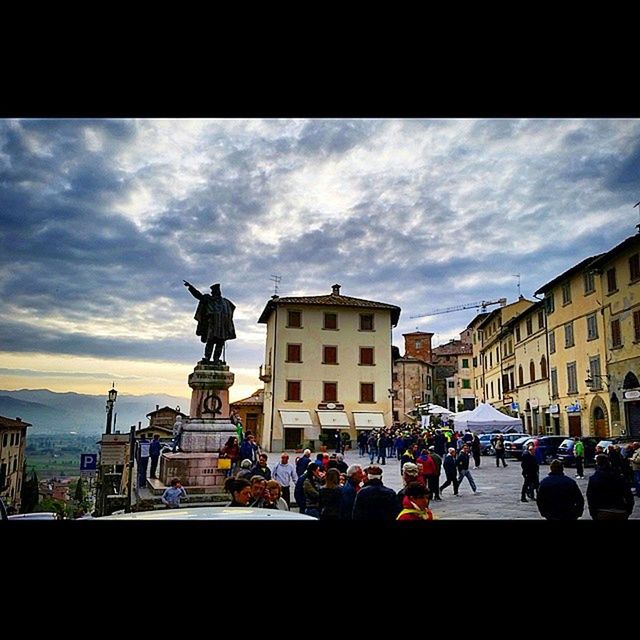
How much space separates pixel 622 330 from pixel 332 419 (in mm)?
10992

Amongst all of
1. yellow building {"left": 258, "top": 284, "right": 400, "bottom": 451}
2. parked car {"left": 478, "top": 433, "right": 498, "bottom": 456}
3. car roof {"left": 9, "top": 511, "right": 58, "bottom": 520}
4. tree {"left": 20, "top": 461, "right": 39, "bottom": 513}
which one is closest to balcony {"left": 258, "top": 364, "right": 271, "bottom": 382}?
yellow building {"left": 258, "top": 284, "right": 400, "bottom": 451}

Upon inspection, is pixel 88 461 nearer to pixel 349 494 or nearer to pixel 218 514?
pixel 349 494

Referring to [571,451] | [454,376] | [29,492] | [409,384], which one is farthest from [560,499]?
[454,376]

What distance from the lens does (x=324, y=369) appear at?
22.6 meters

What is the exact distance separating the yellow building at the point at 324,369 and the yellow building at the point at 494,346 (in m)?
7.17

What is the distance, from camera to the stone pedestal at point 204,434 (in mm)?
8477

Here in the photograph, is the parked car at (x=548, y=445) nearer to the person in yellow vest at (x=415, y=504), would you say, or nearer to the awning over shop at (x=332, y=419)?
the awning over shop at (x=332, y=419)

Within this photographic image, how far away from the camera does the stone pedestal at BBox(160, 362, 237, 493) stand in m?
8.48
